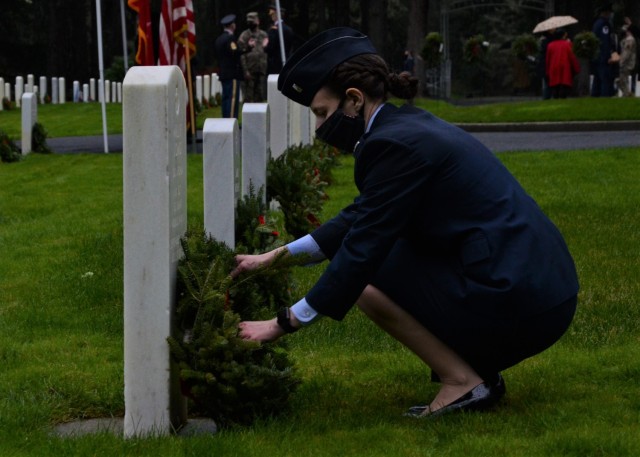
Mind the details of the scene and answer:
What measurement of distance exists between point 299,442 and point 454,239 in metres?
0.90

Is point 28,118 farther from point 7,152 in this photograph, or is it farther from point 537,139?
point 537,139

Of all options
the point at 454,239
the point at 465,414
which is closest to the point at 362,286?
the point at 454,239

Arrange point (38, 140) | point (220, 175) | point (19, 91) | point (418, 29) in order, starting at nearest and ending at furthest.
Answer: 1. point (220, 175)
2. point (38, 140)
3. point (418, 29)
4. point (19, 91)

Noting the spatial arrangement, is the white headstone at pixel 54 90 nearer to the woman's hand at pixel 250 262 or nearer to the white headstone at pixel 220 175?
the white headstone at pixel 220 175

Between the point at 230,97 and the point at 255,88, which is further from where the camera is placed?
the point at 255,88

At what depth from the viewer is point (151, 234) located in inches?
171

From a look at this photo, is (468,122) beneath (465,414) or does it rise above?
beneath

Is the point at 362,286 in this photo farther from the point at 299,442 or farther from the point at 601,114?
the point at 601,114

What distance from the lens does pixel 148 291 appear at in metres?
4.40

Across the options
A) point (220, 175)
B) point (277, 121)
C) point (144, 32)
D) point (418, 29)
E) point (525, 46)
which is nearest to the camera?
point (220, 175)

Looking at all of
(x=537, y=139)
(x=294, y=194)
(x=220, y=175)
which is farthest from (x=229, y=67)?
(x=220, y=175)

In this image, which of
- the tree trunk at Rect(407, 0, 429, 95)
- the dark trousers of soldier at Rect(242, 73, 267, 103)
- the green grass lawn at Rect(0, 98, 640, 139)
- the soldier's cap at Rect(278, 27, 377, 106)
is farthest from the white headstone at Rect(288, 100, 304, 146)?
the tree trunk at Rect(407, 0, 429, 95)

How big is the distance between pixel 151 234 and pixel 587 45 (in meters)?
25.5

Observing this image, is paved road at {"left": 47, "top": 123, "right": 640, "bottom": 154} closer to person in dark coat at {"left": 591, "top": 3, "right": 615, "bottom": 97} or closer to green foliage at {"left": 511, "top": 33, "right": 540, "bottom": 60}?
person in dark coat at {"left": 591, "top": 3, "right": 615, "bottom": 97}
